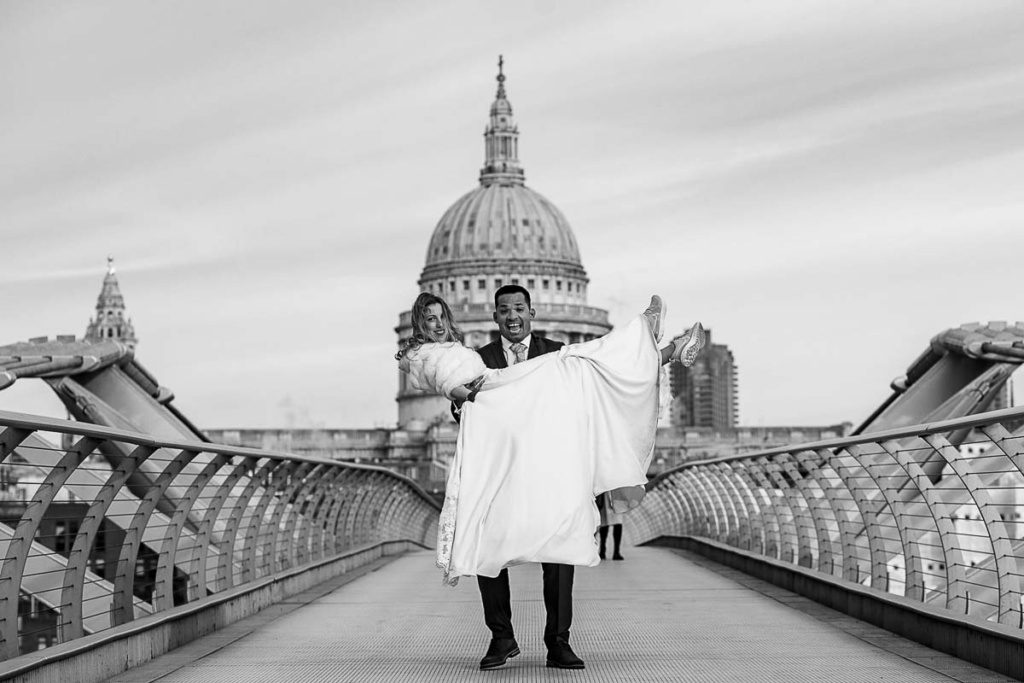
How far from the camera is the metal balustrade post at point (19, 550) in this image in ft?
25.4

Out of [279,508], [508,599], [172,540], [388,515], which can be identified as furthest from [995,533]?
[388,515]

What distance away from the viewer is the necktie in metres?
9.73

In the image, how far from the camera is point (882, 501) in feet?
49.4

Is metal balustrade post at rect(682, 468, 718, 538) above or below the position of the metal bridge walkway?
above

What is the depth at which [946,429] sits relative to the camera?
9508mm

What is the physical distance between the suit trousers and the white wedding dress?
92 mm

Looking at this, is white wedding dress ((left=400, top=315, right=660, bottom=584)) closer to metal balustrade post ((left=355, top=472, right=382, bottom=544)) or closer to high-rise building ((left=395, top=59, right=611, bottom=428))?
metal balustrade post ((left=355, top=472, right=382, bottom=544))

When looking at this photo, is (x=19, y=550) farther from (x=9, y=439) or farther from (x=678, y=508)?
(x=678, y=508)

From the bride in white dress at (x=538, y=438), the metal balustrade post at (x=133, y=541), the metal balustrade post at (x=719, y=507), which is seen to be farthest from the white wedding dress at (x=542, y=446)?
the metal balustrade post at (x=719, y=507)

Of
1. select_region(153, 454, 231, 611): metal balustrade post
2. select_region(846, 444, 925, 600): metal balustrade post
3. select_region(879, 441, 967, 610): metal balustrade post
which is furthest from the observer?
select_region(846, 444, 925, 600): metal balustrade post

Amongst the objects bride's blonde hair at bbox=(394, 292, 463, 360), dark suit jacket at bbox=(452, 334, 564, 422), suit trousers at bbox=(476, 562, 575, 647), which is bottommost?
suit trousers at bbox=(476, 562, 575, 647)

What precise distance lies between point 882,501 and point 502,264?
14447cm

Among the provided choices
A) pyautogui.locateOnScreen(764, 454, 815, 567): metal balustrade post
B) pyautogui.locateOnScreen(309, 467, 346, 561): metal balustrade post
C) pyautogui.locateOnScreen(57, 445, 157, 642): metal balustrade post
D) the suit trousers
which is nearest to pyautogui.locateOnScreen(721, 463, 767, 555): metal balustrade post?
pyautogui.locateOnScreen(764, 454, 815, 567): metal balustrade post

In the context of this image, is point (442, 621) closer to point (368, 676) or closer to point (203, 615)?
point (203, 615)
